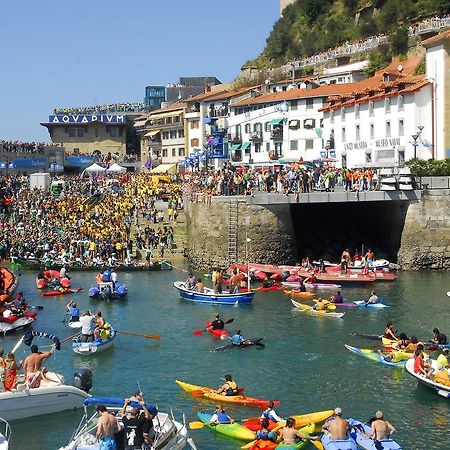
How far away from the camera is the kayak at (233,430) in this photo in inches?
944

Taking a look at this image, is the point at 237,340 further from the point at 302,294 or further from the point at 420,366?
the point at 302,294

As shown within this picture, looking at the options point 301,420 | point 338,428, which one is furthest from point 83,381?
point 338,428

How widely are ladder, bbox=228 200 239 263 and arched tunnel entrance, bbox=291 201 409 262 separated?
15.7ft

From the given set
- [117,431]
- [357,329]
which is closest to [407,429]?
[117,431]

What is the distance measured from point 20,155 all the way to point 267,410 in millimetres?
82131

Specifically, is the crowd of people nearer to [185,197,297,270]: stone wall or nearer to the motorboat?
[185,197,297,270]: stone wall

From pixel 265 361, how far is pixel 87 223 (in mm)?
32876

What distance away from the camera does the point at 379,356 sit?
32.0 meters

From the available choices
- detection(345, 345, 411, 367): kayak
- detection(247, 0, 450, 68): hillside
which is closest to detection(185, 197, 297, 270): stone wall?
detection(345, 345, 411, 367): kayak

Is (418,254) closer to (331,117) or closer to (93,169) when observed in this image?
(331,117)

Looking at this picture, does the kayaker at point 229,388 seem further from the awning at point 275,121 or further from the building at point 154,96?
the building at point 154,96

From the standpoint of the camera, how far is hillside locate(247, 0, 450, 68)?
301ft

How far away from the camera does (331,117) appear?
74625mm

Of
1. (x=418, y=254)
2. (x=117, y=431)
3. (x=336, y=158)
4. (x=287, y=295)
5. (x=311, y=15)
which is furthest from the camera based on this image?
(x=311, y=15)
